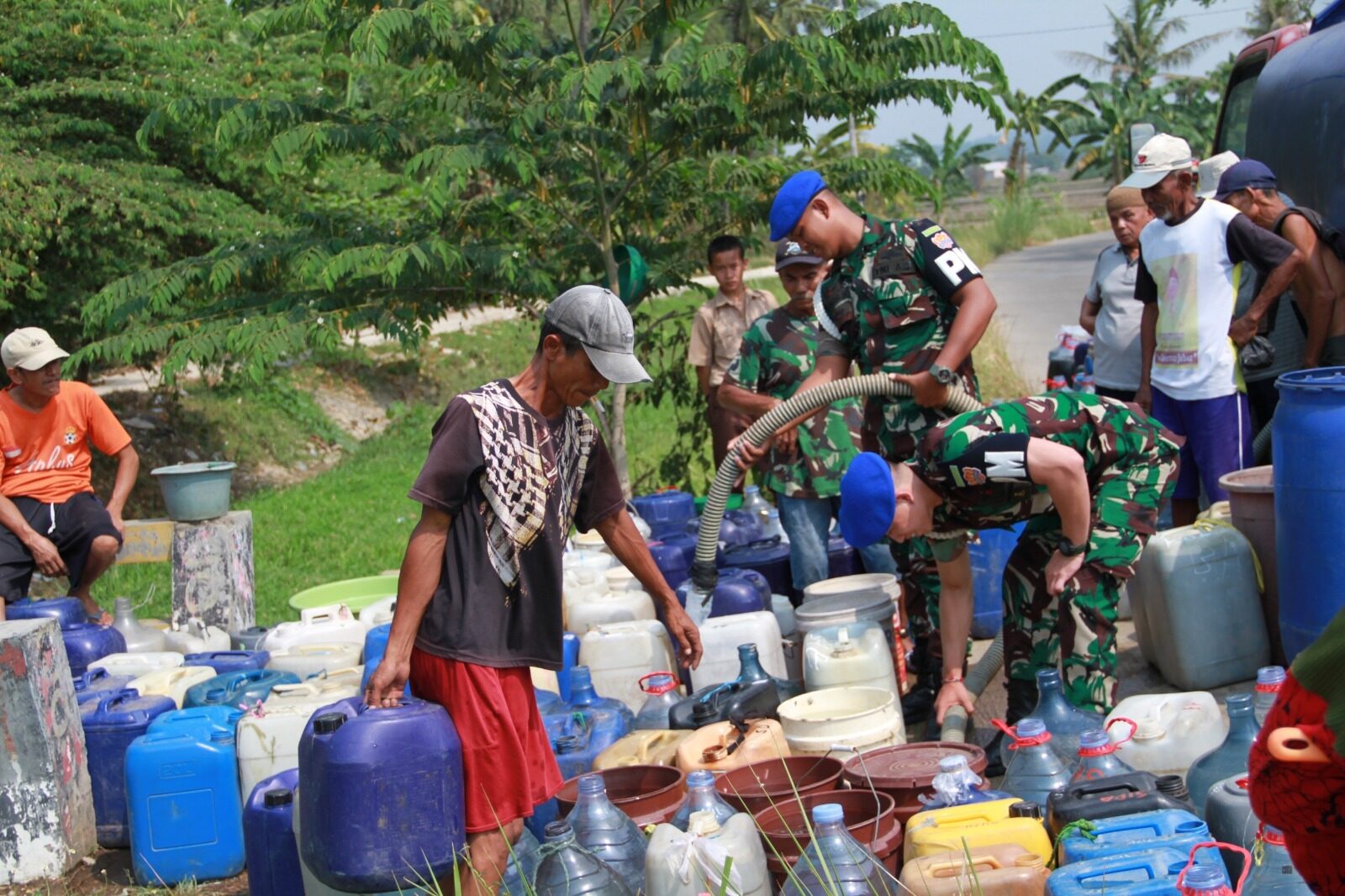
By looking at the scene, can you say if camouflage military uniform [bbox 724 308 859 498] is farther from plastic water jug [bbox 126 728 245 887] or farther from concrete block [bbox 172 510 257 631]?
concrete block [bbox 172 510 257 631]

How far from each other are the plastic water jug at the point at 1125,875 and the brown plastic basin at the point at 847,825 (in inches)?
24.3

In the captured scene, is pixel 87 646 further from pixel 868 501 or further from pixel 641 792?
pixel 868 501

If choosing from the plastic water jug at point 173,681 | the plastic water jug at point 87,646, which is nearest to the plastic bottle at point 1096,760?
the plastic water jug at point 173,681

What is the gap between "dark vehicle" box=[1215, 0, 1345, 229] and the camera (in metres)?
6.65

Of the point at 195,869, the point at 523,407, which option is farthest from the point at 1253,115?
the point at 195,869

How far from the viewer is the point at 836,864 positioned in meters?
3.24

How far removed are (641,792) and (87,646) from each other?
344 cm

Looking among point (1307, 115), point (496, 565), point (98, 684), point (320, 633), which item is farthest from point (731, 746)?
point (1307, 115)

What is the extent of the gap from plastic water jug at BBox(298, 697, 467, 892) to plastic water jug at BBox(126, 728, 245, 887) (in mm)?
1620

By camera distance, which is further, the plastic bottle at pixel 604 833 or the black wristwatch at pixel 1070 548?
the black wristwatch at pixel 1070 548

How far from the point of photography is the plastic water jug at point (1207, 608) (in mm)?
5426

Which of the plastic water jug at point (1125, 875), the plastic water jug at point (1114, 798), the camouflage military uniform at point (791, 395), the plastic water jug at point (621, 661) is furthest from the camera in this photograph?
the camouflage military uniform at point (791, 395)

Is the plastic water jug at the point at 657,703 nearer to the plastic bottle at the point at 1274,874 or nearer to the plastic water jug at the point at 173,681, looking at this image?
the plastic water jug at the point at 173,681

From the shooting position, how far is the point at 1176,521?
649cm
